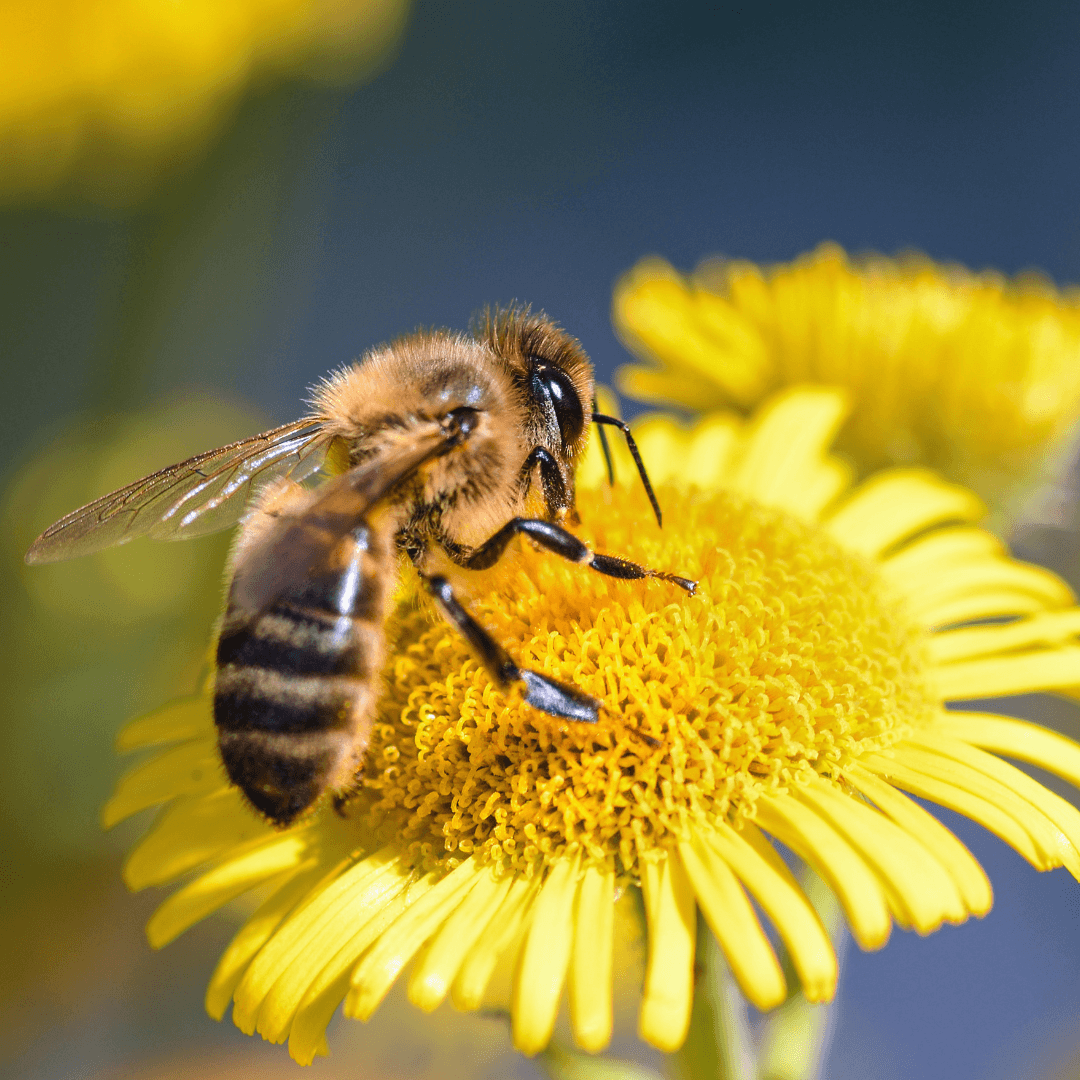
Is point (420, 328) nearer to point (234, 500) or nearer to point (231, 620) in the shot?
point (234, 500)

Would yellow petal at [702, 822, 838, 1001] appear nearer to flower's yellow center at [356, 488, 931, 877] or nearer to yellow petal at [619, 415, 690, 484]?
flower's yellow center at [356, 488, 931, 877]

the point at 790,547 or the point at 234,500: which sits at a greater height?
the point at 790,547

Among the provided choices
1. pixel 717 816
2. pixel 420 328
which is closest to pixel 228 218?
pixel 420 328

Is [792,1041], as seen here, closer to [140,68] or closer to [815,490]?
[815,490]

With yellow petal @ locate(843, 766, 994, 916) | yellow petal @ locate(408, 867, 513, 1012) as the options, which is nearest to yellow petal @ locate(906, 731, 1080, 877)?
yellow petal @ locate(843, 766, 994, 916)

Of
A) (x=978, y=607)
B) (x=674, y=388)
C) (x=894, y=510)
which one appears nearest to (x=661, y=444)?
(x=674, y=388)

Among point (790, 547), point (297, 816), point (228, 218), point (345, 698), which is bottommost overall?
point (297, 816)
